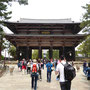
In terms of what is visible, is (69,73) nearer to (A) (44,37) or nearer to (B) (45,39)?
(A) (44,37)

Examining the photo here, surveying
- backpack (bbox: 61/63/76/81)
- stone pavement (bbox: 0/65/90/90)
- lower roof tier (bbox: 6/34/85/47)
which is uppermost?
lower roof tier (bbox: 6/34/85/47)

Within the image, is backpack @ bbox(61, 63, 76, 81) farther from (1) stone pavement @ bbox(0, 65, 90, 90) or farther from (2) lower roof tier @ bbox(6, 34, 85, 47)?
(2) lower roof tier @ bbox(6, 34, 85, 47)

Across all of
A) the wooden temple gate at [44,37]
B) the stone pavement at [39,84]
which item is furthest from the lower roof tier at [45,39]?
the stone pavement at [39,84]

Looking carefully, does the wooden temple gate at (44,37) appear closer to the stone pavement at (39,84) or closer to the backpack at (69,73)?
the stone pavement at (39,84)

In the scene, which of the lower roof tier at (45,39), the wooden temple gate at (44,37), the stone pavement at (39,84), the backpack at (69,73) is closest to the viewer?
the backpack at (69,73)

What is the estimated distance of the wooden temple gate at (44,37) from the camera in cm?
2742

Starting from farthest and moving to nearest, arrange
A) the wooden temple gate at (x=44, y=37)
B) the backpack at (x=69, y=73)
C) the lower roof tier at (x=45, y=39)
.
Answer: the wooden temple gate at (x=44, y=37), the lower roof tier at (x=45, y=39), the backpack at (x=69, y=73)

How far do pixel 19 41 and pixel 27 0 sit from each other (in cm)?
1553

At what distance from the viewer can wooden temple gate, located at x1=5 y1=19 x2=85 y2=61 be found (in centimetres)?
2742

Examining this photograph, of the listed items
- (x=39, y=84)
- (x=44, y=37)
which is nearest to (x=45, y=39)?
(x=44, y=37)

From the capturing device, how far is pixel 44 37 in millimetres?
27203

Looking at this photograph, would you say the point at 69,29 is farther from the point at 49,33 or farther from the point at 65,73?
the point at 65,73

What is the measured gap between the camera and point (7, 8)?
14.8m

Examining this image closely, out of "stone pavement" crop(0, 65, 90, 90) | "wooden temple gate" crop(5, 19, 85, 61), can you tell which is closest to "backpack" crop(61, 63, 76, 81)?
"stone pavement" crop(0, 65, 90, 90)
